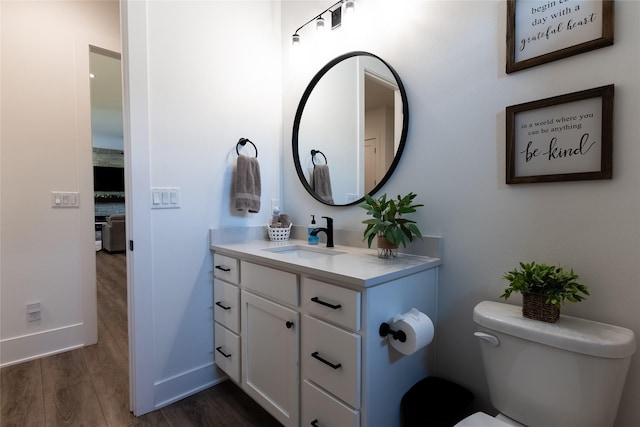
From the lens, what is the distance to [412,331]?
105 centimetres

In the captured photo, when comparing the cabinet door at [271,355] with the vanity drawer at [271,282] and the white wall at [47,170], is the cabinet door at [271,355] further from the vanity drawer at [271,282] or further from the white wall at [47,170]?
the white wall at [47,170]

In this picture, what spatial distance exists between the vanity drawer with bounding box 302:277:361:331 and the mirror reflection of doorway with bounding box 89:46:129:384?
1.48 metres

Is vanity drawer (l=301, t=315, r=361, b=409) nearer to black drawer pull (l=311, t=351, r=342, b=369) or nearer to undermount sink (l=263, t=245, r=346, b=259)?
black drawer pull (l=311, t=351, r=342, b=369)

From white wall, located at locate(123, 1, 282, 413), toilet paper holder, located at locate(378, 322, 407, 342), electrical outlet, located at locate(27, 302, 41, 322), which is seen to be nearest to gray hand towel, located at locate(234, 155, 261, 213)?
white wall, located at locate(123, 1, 282, 413)

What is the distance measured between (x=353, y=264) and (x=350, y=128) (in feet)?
2.83

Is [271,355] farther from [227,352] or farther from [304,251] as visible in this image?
[304,251]

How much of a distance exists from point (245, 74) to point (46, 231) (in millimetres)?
1824

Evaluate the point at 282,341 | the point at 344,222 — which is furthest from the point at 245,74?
the point at 282,341

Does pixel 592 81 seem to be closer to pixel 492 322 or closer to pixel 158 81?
pixel 492 322

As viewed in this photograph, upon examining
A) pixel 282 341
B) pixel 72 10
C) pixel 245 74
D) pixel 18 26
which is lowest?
pixel 282 341

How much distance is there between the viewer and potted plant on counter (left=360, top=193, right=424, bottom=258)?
4.35 feet

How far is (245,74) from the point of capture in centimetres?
Result: 202

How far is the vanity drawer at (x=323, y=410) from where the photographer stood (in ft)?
3.54

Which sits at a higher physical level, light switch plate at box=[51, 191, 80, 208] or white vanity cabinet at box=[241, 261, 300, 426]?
light switch plate at box=[51, 191, 80, 208]
